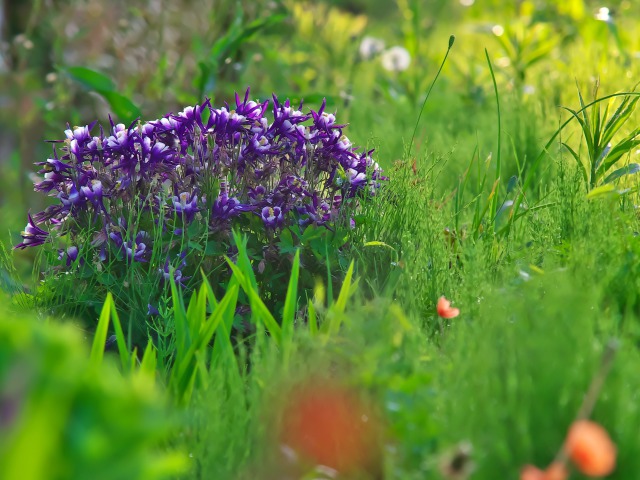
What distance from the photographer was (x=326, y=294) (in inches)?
97.3

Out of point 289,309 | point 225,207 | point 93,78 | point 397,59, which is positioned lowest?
point 289,309

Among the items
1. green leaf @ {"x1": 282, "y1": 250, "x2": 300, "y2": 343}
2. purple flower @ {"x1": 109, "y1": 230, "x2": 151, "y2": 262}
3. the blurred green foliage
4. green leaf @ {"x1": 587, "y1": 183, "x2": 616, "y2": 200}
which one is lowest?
purple flower @ {"x1": 109, "y1": 230, "x2": 151, "y2": 262}

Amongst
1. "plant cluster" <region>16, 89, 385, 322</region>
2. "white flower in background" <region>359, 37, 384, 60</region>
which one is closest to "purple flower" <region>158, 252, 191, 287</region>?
"plant cluster" <region>16, 89, 385, 322</region>

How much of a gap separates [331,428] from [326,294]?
976mm

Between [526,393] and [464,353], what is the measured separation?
30cm

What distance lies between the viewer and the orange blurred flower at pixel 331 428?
58.8 inches

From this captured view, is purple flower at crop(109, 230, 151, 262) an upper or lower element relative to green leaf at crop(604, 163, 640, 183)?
lower

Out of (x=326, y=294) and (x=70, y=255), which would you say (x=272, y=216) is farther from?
(x=70, y=255)

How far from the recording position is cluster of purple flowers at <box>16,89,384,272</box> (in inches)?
92.7

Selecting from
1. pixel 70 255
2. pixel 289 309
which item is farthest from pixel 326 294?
pixel 70 255

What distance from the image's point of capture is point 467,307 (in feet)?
6.24

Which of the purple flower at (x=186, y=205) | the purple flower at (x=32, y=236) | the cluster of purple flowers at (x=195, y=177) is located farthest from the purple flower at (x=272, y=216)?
the purple flower at (x=32, y=236)

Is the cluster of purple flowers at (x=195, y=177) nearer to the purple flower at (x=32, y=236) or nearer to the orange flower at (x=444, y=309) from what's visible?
the purple flower at (x=32, y=236)

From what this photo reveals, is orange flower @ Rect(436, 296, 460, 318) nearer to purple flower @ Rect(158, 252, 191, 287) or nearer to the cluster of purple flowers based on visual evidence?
the cluster of purple flowers
